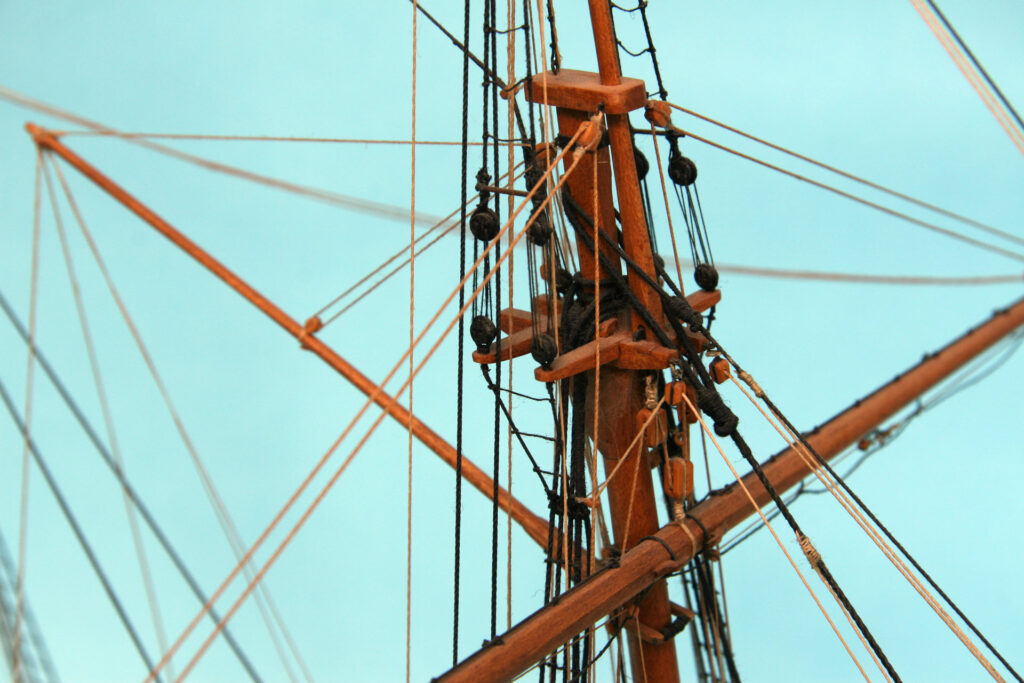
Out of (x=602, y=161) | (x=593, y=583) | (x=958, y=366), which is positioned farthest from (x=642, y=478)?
(x=958, y=366)

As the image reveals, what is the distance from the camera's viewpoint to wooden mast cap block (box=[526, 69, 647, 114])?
5684 millimetres

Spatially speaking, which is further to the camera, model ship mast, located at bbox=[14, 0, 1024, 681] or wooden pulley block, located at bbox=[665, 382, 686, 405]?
wooden pulley block, located at bbox=[665, 382, 686, 405]

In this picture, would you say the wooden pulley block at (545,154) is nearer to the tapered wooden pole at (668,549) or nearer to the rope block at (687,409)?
the rope block at (687,409)

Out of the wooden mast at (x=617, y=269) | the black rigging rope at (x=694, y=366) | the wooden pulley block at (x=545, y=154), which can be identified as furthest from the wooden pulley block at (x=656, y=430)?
the wooden pulley block at (x=545, y=154)

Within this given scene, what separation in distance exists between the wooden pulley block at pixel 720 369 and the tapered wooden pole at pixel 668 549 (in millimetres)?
664

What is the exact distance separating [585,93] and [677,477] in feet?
5.68

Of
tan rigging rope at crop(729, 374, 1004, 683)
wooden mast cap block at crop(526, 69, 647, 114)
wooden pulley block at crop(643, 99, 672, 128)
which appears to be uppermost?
wooden pulley block at crop(643, 99, 672, 128)

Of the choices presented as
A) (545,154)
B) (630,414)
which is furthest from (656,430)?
(545,154)

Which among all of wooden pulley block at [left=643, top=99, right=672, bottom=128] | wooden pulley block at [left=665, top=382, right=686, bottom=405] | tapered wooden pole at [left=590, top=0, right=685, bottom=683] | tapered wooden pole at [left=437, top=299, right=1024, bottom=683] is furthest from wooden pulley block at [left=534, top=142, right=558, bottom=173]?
tapered wooden pole at [left=437, top=299, right=1024, bottom=683]

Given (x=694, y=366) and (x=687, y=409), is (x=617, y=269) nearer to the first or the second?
(x=694, y=366)

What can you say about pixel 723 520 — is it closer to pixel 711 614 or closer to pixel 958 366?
pixel 711 614

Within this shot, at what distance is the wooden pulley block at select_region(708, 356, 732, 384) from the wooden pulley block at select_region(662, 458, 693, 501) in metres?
0.40

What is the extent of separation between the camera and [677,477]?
19.7ft

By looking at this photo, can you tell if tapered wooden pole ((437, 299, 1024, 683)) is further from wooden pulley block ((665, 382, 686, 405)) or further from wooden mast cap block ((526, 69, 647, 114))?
wooden mast cap block ((526, 69, 647, 114))
